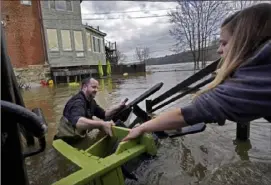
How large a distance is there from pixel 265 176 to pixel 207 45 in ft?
94.5

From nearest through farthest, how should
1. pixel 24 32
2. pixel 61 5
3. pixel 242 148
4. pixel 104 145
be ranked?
1. pixel 104 145
2. pixel 242 148
3. pixel 24 32
4. pixel 61 5

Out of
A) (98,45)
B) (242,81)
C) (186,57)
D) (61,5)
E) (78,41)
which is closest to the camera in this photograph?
(242,81)

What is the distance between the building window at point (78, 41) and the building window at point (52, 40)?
202 cm

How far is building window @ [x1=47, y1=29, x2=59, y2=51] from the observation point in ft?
68.4

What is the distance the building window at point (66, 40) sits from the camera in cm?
2180

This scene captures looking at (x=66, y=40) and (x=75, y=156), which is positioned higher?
(x=66, y=40)

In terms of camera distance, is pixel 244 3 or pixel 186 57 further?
pixel 186 57

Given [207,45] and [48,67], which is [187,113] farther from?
[207,45]

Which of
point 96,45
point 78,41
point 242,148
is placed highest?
point 78,41

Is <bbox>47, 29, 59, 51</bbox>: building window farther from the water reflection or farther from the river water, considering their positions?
the water reflection

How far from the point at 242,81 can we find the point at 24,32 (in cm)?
2102

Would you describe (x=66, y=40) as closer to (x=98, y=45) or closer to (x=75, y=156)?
(x=98, y=45)

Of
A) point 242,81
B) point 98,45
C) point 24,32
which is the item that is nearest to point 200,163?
point 242,81

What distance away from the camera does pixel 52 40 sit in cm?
2109
